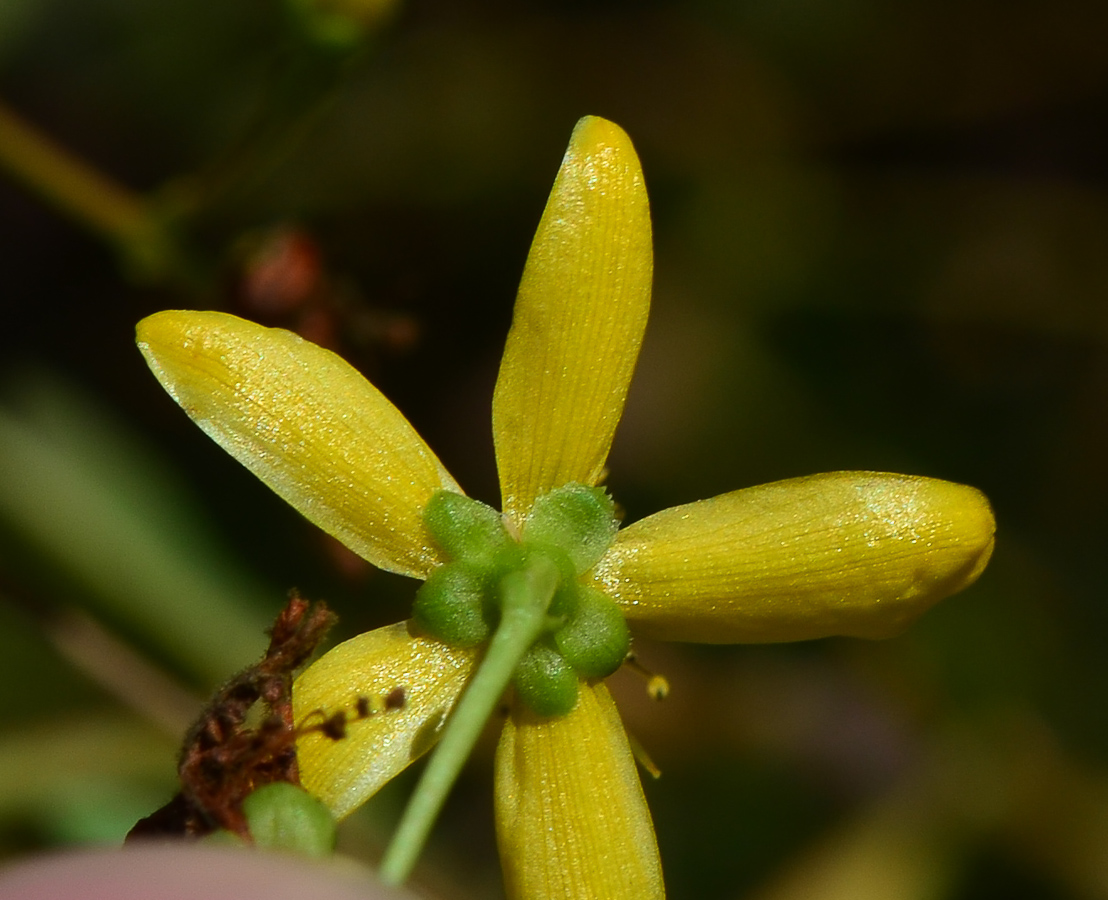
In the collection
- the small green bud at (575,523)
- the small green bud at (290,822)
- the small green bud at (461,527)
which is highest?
the small green bud at (575,523)

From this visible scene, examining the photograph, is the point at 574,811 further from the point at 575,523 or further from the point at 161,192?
the point at 161,192

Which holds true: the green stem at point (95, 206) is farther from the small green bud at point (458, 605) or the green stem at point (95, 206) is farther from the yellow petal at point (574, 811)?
the yellow petal at point (574, 811)

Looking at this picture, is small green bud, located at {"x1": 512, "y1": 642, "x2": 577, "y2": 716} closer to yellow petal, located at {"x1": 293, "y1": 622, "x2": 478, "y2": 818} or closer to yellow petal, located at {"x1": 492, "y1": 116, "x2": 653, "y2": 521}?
yellow petal, located at {"x1": 293, "y1": 622, "x2": 478, "y2": 818}

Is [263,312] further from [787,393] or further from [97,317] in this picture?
[787,393]

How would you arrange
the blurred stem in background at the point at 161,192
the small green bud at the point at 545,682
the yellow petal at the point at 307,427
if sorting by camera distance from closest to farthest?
the yellow petal at the point at 307,427 < the small green bud at the point at 545,682 < the blurred stem in background at the point at 161,192

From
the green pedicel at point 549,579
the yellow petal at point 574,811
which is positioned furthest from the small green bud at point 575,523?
the yellow petal at point 574,811

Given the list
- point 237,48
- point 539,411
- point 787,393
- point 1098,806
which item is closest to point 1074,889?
point 1098,806
